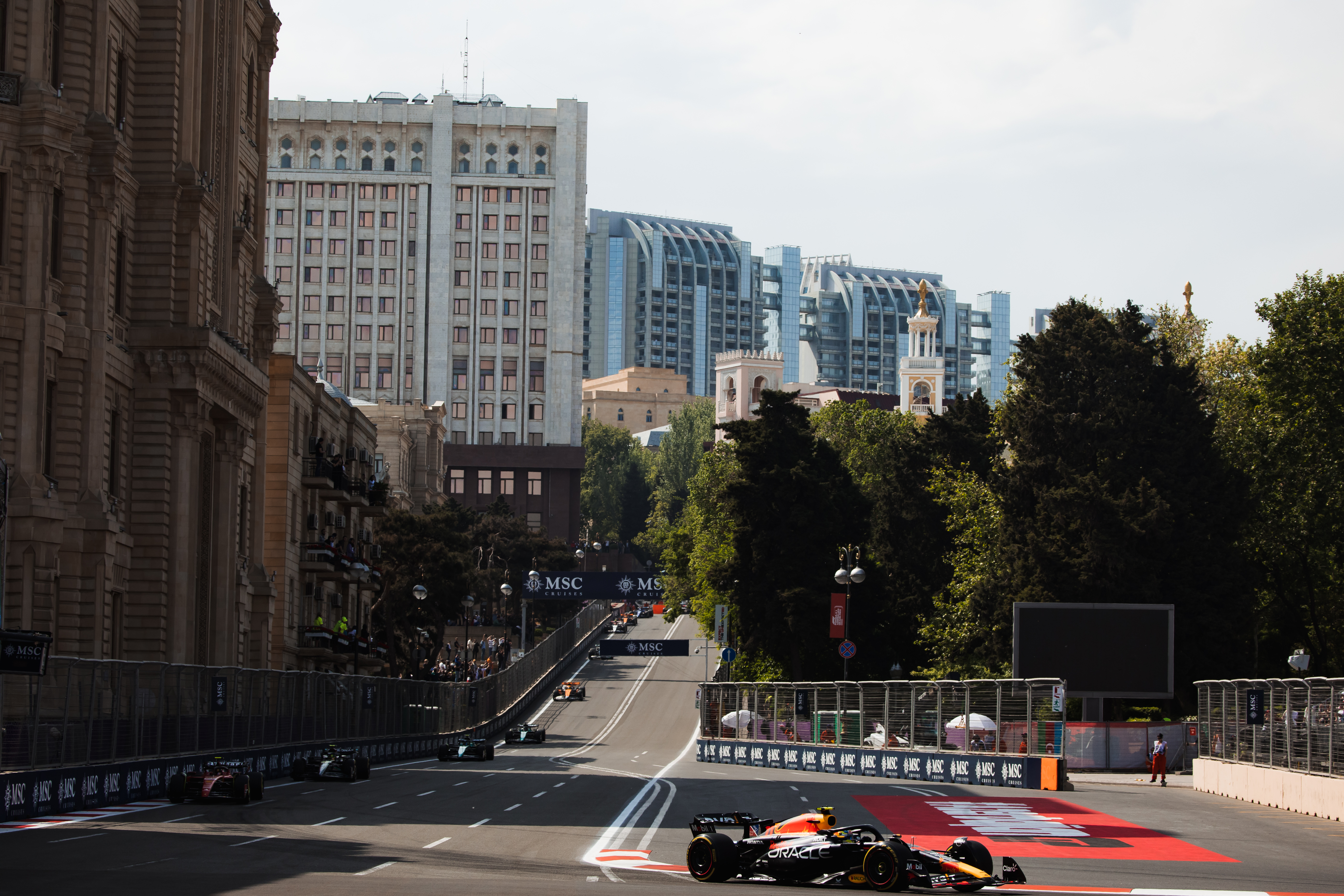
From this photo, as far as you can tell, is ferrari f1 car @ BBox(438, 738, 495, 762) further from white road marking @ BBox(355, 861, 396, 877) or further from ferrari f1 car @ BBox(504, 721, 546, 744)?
white road marking @ BBox(355, 861, 396, 877)

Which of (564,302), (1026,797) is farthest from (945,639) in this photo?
(564,302)

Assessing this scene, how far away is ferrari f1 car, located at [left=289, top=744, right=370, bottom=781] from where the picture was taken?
4372 cm

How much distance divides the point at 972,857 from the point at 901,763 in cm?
3063

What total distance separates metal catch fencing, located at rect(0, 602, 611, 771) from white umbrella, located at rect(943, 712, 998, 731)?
19348mm

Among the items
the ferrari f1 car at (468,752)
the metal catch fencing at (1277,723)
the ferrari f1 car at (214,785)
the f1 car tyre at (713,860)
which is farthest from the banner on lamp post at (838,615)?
the f1 car tyre at (713,860)

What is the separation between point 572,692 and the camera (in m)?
110

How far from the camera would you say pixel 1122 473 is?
66.6 m

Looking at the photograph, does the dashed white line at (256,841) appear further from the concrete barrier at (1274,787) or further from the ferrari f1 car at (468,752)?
the ferrari f1 car at (468,752)

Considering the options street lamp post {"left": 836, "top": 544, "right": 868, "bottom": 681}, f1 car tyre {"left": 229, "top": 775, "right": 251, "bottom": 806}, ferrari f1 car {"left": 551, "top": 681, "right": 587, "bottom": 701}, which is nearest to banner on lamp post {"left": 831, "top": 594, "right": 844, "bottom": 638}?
street lamp post {"left": 836, "top": 544, "right": 868, "bottom": 681}

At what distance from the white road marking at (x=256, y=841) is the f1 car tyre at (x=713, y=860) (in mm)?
7336

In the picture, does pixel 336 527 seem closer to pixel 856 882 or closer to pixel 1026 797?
pixel 1026 797

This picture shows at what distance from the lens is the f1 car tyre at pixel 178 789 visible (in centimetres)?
3403

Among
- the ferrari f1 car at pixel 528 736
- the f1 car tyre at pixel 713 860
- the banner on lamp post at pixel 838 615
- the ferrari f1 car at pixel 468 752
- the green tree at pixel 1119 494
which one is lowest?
the ferrari f1 car at pixel 528 736

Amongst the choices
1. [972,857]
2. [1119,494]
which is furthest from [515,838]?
[1119,494]
